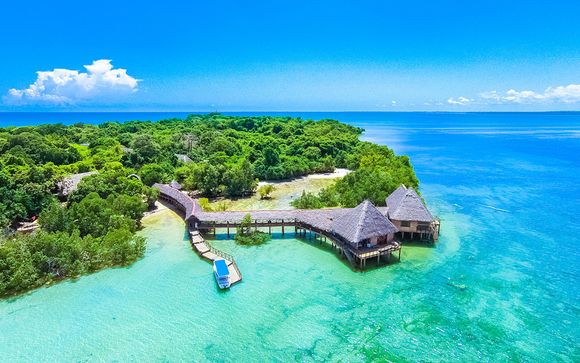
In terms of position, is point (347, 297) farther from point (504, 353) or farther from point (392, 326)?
point (504, 353)

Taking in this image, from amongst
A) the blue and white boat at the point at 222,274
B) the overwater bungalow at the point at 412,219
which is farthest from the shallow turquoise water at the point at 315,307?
the overwater bungalow at the point at 412,219

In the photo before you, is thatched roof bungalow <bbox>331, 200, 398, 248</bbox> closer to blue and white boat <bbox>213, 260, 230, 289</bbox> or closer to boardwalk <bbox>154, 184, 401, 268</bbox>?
boardwalk <bbox>154, 184, 401, 268</bbox>

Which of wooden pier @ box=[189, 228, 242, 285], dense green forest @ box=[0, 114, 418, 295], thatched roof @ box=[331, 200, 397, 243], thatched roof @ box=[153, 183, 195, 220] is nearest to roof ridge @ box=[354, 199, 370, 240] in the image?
thatched roof @ box=[331, 200, 397, 243]

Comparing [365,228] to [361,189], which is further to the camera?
[361,189]

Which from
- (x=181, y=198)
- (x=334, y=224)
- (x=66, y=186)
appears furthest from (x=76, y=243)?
(x=334, y=224)

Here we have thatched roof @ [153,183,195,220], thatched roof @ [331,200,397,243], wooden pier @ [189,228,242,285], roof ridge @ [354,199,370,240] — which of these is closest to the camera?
wooden pier @ [189,228,242,285]

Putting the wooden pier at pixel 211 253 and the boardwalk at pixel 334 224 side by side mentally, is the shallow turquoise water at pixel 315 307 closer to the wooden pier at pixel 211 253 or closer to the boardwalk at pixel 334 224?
the wooden pier at pixel 211 253

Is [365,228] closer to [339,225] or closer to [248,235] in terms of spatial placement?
[339,225]
